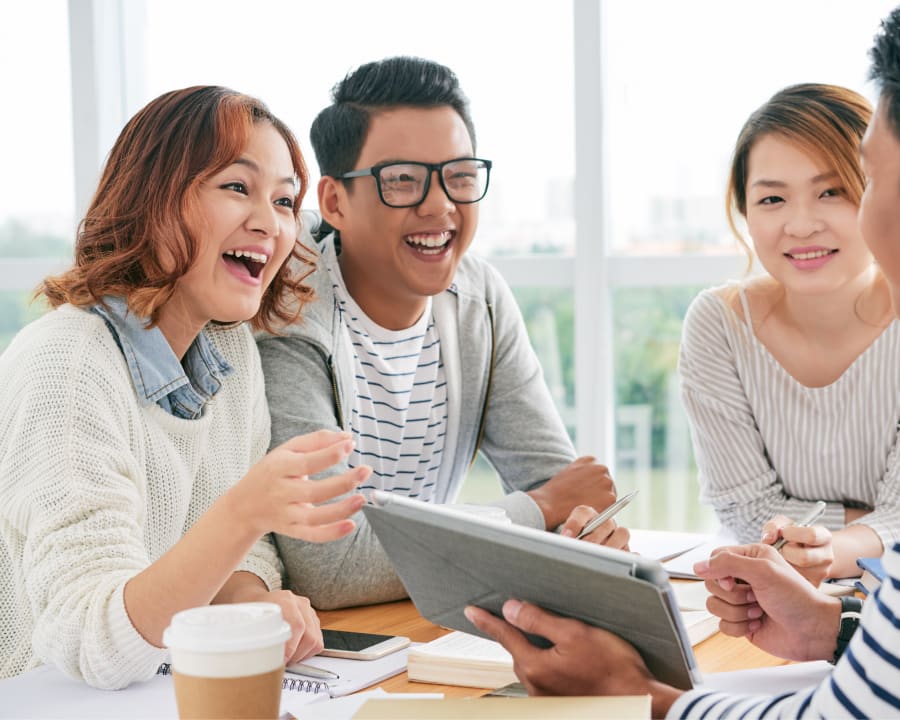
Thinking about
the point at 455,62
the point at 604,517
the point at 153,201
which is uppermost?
the point at 455,62

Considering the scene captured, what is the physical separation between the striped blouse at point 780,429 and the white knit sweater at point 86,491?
908 millimetres

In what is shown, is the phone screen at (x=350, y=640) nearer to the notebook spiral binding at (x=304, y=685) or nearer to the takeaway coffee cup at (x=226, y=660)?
the notebook spiral binding at (x=304, y=685)

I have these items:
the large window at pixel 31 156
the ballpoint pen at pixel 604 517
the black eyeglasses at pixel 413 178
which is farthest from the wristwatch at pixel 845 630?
the large window at pixel 31 156

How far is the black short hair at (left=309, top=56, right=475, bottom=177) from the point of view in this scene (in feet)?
6.25

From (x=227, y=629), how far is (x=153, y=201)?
0.79 metres

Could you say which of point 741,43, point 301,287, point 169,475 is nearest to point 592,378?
point 741,43

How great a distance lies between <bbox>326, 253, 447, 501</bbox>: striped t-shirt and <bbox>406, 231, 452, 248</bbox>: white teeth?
15 cm

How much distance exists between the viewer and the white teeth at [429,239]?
75.1 inches

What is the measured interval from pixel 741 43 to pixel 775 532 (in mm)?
2062

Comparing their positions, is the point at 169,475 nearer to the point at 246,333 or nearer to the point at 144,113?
the point at 246,333

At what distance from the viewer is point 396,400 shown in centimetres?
192

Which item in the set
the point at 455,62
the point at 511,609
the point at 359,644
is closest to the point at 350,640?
the point at 359,644

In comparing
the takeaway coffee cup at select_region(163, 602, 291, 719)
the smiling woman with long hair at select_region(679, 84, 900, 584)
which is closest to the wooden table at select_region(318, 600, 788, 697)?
the takeaway coffee cup at select_region(163, 602, 291, 719)

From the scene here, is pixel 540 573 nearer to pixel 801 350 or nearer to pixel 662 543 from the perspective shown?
pixel 662 543
